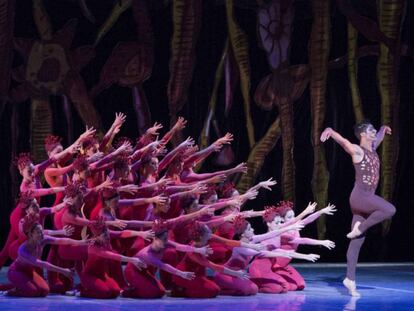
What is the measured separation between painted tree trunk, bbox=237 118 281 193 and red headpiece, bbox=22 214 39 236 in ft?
13.2

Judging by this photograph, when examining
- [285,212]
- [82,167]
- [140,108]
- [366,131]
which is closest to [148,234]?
[82,167]

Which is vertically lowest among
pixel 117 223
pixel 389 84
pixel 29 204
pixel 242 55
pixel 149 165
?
pixel 117 223

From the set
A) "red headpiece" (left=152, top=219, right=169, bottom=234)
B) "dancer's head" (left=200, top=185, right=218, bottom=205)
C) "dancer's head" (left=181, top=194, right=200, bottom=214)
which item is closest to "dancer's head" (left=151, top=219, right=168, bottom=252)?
"red headpiece" (left=152, top=219, right=169, bottom=234)

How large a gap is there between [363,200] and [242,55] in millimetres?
3408

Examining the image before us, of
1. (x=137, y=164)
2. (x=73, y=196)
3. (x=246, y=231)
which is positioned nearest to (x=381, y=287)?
(x=246, y=231)

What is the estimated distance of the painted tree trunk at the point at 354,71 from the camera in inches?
414

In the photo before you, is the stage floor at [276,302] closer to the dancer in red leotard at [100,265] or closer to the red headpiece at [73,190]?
the dancer in red leotard at [100,265]

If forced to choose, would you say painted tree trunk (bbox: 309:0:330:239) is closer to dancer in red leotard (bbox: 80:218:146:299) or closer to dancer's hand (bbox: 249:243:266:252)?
dancer's hand (bbox: 249:243:266:252)

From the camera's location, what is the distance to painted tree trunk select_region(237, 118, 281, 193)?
10273 mm

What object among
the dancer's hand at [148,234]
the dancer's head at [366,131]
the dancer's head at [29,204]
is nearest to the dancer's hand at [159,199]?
the dancer's hand at [148,234]

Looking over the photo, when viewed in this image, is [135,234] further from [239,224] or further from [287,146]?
[287,146]

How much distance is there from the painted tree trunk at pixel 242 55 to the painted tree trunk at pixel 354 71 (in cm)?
118

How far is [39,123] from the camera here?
959 centimetres

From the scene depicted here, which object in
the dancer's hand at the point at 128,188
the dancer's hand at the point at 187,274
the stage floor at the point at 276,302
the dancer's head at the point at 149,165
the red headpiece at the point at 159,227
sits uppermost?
the dancer's head at the point at 149,165
